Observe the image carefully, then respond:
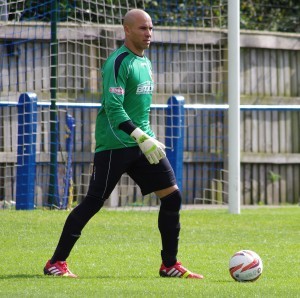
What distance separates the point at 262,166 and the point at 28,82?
4272mm

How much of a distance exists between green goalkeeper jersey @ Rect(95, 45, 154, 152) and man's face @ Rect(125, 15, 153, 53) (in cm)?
8

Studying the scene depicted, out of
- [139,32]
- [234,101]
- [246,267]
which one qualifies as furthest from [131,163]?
[234,101]

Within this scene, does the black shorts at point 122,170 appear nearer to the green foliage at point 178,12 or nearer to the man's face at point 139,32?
the man's face at point 139,32

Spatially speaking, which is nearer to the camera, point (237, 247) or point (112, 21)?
point (237, 247)

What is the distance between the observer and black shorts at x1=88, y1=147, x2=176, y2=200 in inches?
354

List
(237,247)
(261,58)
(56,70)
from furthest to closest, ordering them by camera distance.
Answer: (261,58), (56,70), (237,247)

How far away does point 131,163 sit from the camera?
29.7ft

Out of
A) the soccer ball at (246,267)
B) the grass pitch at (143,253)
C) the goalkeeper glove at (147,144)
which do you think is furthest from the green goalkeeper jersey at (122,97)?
the soccer ball at (246,267)

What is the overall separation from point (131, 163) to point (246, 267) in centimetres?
126

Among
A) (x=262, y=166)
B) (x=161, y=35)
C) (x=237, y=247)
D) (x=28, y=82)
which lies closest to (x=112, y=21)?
(x=161, y=35)

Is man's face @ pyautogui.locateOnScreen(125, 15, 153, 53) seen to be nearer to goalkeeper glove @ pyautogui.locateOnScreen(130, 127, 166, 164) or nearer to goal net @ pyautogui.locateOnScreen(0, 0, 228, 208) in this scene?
goalkeeper glove @ pyautogui.locateOnScreen(130, 127, 166, 164)

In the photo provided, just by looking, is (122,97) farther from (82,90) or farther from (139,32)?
(82,90)

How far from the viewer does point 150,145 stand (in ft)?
28.4

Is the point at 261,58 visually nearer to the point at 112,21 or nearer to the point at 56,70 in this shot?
the point at 112,21
